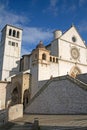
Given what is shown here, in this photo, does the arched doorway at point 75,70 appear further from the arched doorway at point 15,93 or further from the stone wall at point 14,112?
the stone wall at point 14,112

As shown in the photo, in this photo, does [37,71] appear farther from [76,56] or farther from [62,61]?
[76,56]

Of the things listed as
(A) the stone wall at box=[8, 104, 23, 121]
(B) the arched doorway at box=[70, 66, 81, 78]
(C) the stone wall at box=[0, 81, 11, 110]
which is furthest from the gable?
(A) the stone wall at box=[8, 104, 23, 121]

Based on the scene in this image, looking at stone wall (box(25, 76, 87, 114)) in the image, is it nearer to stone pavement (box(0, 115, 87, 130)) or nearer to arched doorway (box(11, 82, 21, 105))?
stone pavement (box(0, 115, 87, 130))

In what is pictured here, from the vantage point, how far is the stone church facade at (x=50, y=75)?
20.5 m

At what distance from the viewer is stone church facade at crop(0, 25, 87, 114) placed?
2052 cm

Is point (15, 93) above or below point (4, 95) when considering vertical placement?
above

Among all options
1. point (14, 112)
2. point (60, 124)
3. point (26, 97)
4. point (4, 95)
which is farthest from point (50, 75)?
point (60, 124)

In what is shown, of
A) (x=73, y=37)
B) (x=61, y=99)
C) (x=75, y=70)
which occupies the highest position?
(x=73, y=37)

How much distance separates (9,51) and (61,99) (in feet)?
86.4

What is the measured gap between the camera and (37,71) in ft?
102

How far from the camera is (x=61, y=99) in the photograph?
21062 millimetres

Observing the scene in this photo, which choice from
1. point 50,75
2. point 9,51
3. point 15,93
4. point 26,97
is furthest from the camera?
point 9,51

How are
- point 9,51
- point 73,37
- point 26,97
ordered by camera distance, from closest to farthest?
point 26,97 → point 73,37 → point 9,51

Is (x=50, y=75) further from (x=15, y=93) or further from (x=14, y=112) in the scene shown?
(x=14, y=112)
